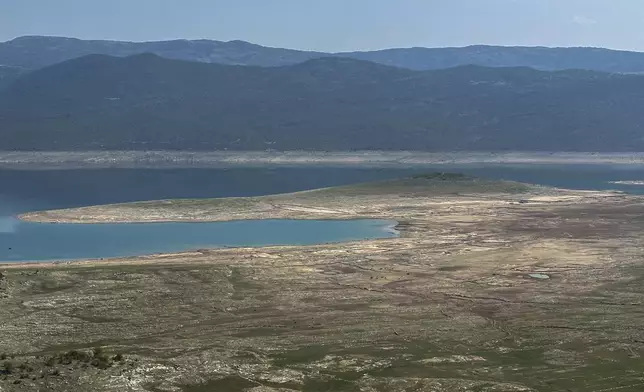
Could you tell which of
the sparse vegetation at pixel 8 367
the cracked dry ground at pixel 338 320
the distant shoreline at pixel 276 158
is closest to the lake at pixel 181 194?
the cracked dry ground at pixel 338 320

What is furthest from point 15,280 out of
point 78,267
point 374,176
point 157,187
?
point 374,176

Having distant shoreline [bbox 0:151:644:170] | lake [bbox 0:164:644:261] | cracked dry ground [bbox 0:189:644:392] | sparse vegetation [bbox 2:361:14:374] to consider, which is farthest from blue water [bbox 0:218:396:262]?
distant shoreline [bbox 0:151:644:170]

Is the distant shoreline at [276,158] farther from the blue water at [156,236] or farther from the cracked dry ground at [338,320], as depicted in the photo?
the cracked dry ground at [338,320]

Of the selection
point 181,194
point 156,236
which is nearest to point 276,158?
point 181,194

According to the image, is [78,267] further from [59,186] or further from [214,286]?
[59,186]

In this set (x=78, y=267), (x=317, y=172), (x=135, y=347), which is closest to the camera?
(x=135, y=347)

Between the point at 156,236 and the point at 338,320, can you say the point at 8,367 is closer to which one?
the point at 338,320

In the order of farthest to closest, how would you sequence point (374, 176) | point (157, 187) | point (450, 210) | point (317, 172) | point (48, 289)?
point (317, 172) → point (374, 176) → point (157, 187) → point (450, 210) → point (48, 289)
